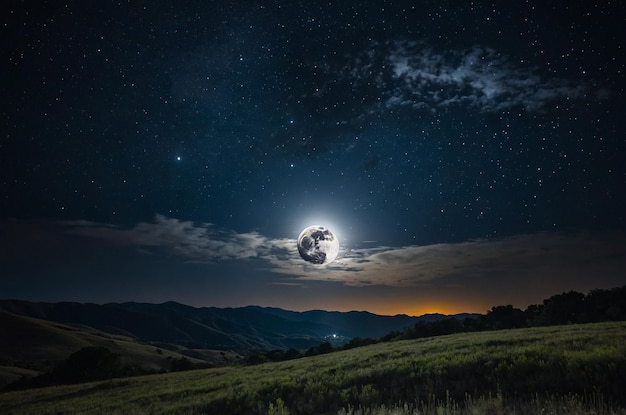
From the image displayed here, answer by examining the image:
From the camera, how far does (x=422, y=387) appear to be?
970cm

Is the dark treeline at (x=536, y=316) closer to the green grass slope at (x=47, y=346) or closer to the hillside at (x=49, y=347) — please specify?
the hillside at (x=49, y=347)

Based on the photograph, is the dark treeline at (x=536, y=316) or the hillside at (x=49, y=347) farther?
the hillside at (x=49, y=347)

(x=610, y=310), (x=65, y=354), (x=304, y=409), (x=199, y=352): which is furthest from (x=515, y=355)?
(x=199, y=352)

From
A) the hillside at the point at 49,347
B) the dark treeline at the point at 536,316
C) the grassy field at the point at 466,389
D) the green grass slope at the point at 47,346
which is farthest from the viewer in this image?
the green grass slope at the point at 47,346

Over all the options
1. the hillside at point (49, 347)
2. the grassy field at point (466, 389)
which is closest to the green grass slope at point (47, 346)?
the hillside at point (49, 347)

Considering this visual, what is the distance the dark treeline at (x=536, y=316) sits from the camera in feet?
187

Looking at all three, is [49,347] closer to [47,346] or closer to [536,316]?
[47,346]

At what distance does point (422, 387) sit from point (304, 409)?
324cm

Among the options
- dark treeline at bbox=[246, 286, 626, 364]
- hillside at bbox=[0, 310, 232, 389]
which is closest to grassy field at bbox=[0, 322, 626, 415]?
dark treeline at bbox=[246, 286, 626, 364]

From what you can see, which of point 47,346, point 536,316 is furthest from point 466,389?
point 47,346

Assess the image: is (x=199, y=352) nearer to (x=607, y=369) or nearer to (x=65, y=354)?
(x=65, y=354)

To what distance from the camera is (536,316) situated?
218ft

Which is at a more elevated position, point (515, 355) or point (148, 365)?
point (515, 355)

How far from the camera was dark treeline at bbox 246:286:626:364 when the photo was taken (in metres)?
56.9
